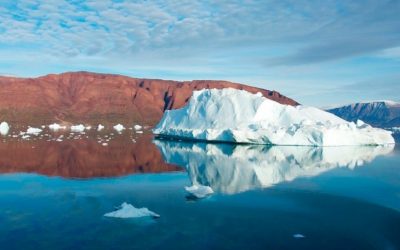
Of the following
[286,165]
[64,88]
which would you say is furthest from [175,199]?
[64,88]

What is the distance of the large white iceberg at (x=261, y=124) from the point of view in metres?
28.4

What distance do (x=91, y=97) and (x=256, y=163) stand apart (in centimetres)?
7765

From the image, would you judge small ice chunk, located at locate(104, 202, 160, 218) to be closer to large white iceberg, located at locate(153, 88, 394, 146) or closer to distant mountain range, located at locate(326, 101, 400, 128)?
large white iceberg, located at locate(153, 88, 394, 146)

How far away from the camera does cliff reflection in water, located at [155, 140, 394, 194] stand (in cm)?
1541

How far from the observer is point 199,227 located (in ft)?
30.9

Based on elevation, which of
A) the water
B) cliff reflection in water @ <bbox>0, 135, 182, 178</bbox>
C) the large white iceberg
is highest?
the large white iceberg

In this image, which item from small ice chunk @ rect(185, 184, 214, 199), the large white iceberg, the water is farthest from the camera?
the large white iceberg

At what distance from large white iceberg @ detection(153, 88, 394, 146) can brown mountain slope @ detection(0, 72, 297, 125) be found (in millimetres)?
47509

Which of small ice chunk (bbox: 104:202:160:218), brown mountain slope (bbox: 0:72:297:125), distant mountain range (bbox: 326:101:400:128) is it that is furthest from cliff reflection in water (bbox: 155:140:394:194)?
distant mountain range (bbox: 326:101:400:128)

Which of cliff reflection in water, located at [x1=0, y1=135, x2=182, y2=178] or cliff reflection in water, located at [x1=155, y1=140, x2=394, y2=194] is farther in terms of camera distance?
cliff reflection in water, located at [x1=0, y1=135, x2=182, y2=178]

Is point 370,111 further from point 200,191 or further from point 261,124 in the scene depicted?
point 200,191

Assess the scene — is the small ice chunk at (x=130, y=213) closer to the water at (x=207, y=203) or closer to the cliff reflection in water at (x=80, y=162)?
the water at (x=207, y=203)

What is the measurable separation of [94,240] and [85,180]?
308 inches

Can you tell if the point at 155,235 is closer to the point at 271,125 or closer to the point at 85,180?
the point at 85,180
